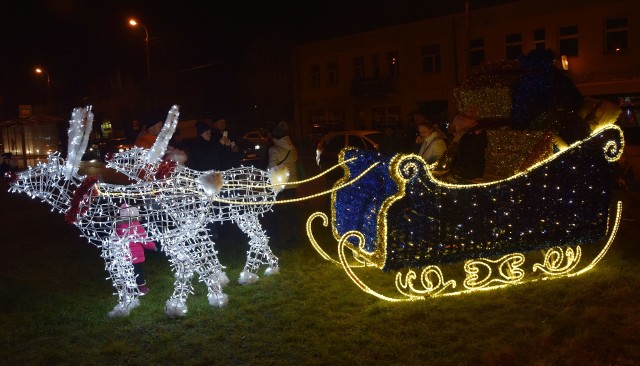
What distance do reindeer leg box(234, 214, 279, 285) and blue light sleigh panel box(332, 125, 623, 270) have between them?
1.16 meters

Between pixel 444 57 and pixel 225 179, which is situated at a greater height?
pixel 444 57

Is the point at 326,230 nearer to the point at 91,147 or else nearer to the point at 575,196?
the point at 575,196

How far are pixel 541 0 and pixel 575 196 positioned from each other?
24367mm

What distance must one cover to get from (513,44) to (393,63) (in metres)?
7.28

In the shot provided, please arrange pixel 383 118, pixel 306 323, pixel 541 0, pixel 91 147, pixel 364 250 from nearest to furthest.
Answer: pixel 306 323 < pixel 364 250 < pixel 541 0 < pixel 91 147 < pixel 383 118

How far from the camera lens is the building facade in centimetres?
2530

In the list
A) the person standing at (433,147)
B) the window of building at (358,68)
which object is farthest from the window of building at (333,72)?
the person standing at (433,147)

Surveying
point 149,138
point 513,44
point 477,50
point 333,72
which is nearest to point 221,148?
point 149,138

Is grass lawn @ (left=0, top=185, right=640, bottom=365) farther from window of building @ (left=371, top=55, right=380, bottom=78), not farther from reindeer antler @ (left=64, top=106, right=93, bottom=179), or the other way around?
window of building @ (left=371, top=55, right=380, bottom=78)

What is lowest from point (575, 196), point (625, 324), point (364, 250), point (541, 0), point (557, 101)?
point (625, 324)

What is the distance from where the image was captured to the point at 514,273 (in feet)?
20.0

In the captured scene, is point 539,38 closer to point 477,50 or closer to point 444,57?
point 477,50

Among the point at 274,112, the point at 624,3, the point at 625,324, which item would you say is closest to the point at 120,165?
the point at 625,324

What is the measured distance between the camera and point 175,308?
5.62m
